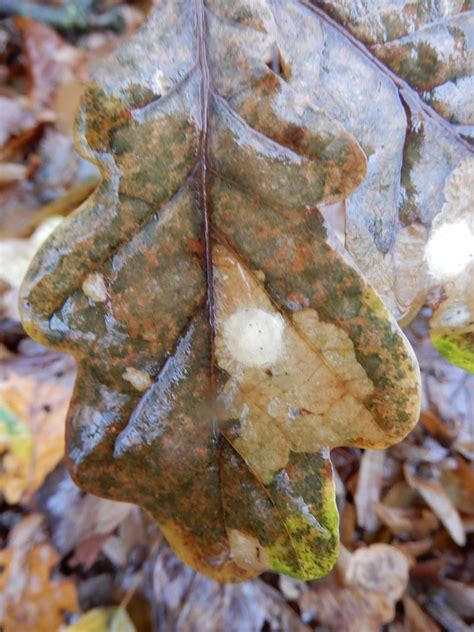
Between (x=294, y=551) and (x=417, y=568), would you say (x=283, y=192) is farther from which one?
(x=417, y=568)

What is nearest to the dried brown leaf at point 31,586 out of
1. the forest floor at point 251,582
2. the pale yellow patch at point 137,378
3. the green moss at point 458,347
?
the forest floor at point 251,582

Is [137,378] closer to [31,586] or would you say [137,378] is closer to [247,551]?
[247,551]

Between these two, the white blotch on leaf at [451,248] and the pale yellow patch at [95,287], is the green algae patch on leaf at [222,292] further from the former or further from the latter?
the white blotch on leaf at [451,248]

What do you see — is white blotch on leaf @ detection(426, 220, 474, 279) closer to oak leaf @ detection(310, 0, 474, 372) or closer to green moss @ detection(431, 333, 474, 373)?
oak leaf @ detection(310, 0, 474, 372)

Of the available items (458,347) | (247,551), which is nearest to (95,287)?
(247,551)

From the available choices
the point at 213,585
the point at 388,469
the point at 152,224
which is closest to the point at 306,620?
the point at 213,585

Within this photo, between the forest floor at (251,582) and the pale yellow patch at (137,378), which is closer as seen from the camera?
the pale yellow patch at (137,378)

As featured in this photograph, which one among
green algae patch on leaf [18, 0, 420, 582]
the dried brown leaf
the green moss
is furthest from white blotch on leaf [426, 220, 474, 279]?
the dried brown leaf
